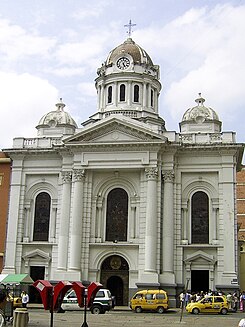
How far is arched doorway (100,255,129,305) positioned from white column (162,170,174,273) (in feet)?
11.3

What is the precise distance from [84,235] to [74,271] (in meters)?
3.02

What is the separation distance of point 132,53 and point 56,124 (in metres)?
10.9

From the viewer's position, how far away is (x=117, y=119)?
44906 millimetres

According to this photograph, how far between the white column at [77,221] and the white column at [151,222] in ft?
17.7

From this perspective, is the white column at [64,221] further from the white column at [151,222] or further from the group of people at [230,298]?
the group of people at [230,298]

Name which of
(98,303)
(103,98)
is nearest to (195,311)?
(98,303)

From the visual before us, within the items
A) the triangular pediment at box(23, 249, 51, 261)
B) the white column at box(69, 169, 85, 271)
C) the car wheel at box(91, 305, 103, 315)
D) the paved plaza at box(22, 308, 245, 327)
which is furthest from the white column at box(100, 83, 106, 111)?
the paved plaza at box(22, 308, 245, 327)

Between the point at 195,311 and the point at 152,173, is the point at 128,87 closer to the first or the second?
the point at 152,173

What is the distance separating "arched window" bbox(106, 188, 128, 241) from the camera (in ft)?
147

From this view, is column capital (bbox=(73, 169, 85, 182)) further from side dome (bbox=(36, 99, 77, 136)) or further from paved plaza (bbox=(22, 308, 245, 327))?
paved plaza (bbox=(22, 308, 245, 327))

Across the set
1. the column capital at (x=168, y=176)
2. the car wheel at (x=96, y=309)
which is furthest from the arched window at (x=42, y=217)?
the car wheel at (x=96, y=309)

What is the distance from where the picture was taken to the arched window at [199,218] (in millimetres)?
43969

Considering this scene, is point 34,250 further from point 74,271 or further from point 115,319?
point 115,319

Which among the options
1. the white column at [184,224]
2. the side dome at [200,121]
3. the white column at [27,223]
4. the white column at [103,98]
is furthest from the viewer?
the white column at [103,98]
